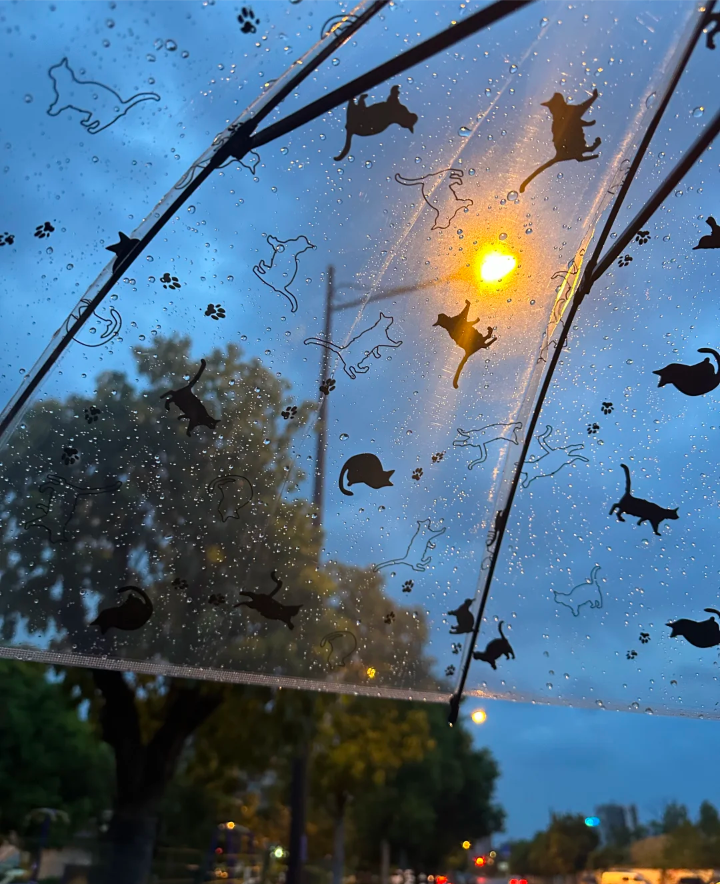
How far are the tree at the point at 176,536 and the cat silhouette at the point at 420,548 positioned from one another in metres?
0.10

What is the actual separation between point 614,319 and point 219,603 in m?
1.46

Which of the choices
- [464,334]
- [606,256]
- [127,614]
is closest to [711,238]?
[606,256]

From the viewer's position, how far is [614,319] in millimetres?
1975

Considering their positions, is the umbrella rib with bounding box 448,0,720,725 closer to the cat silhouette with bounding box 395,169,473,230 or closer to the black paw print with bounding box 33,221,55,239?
the cat silhouette with bounding box 395,169,473,230

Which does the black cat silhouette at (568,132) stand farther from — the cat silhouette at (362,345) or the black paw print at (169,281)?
the black paw print at (169,281)

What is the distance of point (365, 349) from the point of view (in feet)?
6.43

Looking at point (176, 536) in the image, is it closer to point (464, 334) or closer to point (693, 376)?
point (464, 334)

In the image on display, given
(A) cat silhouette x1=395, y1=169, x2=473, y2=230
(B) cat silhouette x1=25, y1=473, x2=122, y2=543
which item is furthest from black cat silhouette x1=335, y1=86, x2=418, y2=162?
(B) cat silhouette x1=25, y1=473, x2=122, y2=543

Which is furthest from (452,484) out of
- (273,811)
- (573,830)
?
(573,830)

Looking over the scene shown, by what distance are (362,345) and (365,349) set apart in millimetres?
15

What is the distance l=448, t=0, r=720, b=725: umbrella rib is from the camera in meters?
1.61

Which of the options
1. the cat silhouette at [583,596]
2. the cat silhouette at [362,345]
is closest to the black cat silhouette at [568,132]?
the cat silhouette at [362,345]

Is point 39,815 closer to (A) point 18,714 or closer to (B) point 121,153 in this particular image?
(A) point 18,714

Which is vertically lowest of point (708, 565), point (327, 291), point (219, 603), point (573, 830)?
point (573, 830)
